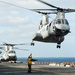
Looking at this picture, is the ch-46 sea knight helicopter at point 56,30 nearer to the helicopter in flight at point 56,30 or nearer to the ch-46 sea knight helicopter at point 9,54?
the helicopter in flight at point 56,30

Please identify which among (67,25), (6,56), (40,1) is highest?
(40,1)

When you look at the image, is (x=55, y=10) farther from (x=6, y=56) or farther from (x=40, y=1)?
(x=6, y=56)

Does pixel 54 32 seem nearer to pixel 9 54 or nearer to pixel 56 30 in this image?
pixel 56 30

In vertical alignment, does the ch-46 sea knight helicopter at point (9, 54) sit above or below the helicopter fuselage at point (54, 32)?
below

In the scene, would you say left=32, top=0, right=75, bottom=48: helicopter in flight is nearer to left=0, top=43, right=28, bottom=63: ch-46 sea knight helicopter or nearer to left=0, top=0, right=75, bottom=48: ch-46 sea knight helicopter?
left=0, top=0, right=75, bottom=48: ch-46 sea knight helicopter

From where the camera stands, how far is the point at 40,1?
3878 centimetres

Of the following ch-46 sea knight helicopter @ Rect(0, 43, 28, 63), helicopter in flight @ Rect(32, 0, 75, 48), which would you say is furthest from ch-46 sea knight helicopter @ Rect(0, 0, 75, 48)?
ch-46 sea knight helicopter @ Rect(0, 43, 28, 63)

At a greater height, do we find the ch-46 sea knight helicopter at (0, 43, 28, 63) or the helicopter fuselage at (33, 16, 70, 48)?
the helicopter fuselage at (33, 16, 70, 48)

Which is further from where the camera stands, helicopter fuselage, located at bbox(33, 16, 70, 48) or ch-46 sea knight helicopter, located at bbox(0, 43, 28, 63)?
ch-46 sea knight helicopter, located at bbox(0, 43, 28, 63)

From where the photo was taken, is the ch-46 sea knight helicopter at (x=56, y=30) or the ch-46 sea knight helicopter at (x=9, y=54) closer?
the ch-46 sea knight helicopter at (x=56, y=30)

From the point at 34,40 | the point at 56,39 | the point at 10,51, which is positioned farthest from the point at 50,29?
the point at 10,51

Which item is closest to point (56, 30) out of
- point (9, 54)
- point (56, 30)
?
point (56, 30)

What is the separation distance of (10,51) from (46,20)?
2565 centimetres

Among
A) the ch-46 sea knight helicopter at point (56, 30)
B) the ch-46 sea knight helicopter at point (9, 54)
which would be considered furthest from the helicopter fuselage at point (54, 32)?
the ch-46 sea knight helicopter at point (9, 54)
